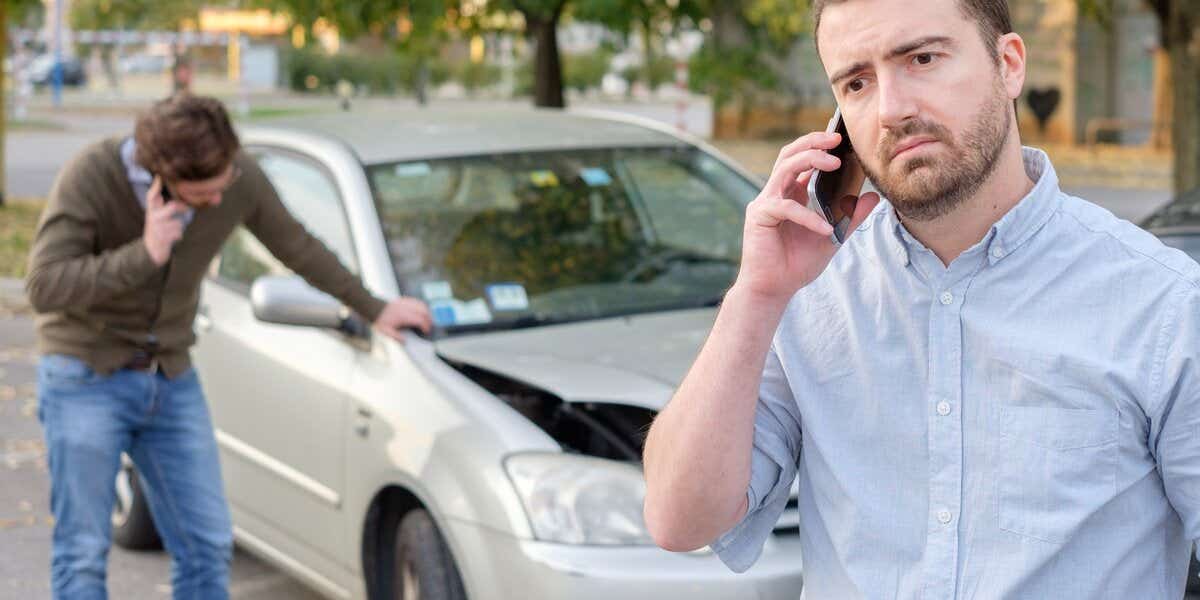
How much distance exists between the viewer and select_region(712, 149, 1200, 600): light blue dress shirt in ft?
6.06

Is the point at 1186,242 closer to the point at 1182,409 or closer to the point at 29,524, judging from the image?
the point at 1182,409

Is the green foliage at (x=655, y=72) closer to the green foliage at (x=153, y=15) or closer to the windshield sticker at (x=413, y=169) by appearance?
the green foliage at (x=153, y=15)

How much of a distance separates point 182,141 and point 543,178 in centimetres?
165

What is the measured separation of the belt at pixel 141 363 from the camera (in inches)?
174

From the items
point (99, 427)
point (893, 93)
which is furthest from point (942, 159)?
point (99, 427)

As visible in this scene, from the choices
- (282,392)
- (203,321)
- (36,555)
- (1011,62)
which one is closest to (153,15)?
(36,555)

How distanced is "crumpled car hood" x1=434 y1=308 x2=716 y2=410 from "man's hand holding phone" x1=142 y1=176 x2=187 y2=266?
0.90 meters

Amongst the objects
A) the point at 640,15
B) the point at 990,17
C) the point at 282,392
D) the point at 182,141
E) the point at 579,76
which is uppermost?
the point at 990,17

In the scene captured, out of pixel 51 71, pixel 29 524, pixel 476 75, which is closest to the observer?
pixel 29 524

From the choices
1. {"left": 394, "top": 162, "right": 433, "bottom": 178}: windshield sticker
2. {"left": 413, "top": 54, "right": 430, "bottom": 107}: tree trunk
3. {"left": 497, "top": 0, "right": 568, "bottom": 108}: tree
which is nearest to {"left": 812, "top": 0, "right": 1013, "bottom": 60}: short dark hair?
{"left": 394, "top": 162, "right": 433, "bottom": 178}: windshield sticker

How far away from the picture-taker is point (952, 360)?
192cm

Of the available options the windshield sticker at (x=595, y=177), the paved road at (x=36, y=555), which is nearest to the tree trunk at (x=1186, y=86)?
the windshield sticker at (x=595, y=177)

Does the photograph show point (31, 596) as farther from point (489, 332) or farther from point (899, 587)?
point (899, 587)

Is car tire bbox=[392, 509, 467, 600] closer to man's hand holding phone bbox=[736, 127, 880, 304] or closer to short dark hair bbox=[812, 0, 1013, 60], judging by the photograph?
man's hand holding phone bbox=[736, 127, 880, 304]
